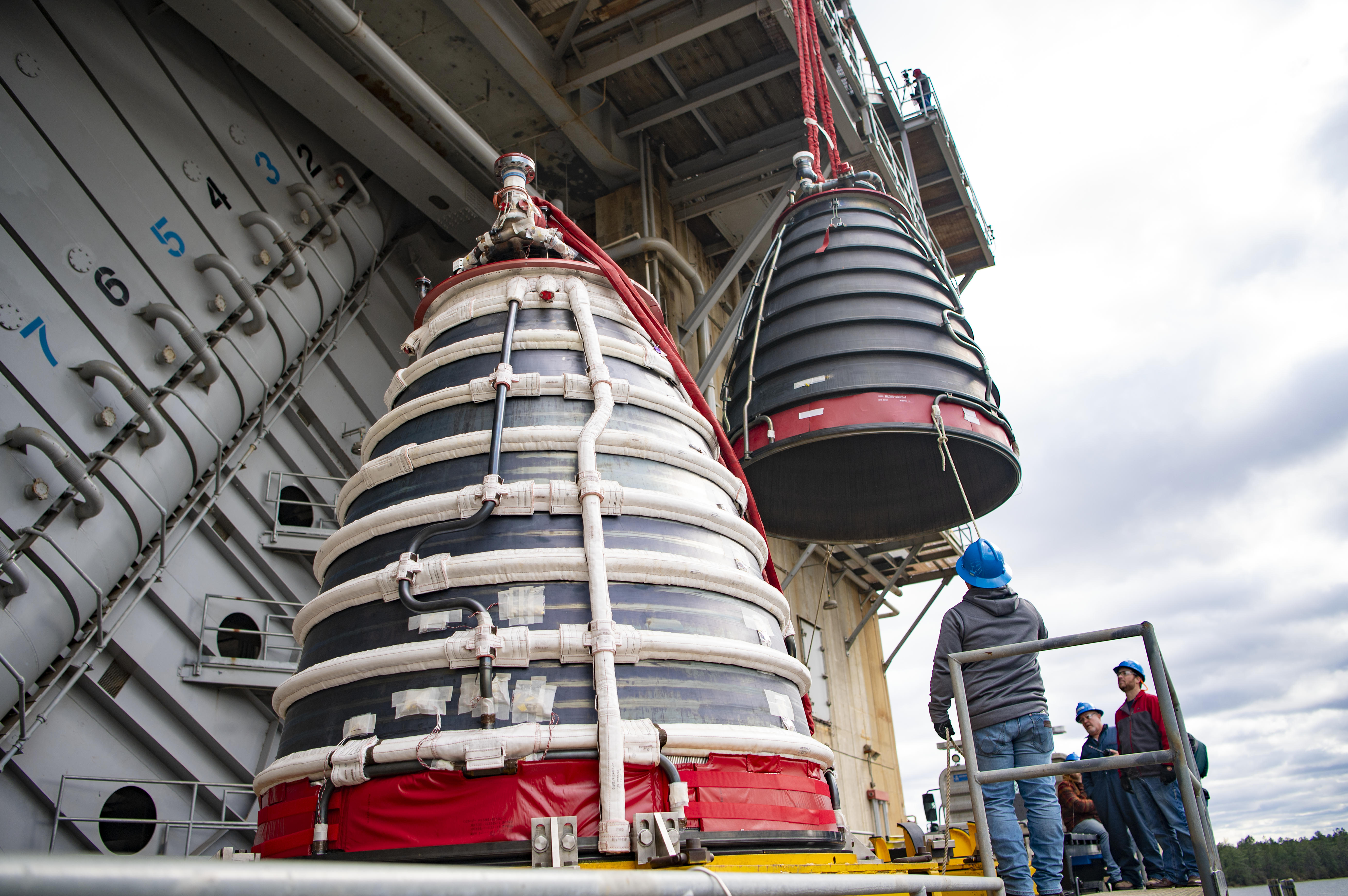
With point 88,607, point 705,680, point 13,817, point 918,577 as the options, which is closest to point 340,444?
point 88,607

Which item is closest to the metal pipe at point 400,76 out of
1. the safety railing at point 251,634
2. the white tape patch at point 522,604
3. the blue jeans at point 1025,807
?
the white tape patch at point 522,604

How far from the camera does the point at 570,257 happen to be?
461cm

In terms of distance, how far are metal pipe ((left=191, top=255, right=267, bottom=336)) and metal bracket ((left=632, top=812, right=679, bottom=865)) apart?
833 centimetres

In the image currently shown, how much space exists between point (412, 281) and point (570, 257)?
860 centimetres

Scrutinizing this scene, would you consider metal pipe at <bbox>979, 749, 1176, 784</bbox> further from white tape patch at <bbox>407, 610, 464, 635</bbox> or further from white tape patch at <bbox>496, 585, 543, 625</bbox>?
white tape patch at <bbox>407, 610, 464, 635</bbox>

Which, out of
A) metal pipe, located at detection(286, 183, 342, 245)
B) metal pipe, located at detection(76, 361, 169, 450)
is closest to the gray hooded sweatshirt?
metal pipe, located at detection(76, 361, 169, 450)

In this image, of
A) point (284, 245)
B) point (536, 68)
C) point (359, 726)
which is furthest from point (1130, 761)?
point (284, 245)

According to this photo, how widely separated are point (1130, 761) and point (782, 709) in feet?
4.53

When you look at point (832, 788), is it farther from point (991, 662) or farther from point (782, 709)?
point (991, 662)

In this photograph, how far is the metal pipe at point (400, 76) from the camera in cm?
748

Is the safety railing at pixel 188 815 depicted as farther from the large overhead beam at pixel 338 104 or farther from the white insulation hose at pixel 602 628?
the large overhead beam at pixel 338 104

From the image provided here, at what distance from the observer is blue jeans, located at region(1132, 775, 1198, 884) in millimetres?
4945

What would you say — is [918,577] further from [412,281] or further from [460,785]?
[460,785]

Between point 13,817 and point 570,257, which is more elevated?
point 570,257
